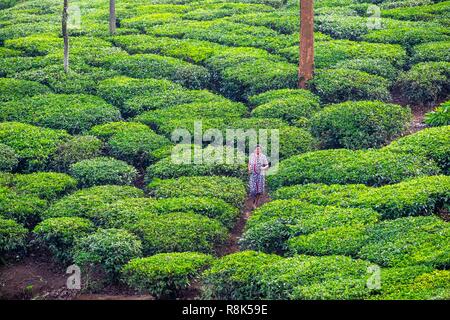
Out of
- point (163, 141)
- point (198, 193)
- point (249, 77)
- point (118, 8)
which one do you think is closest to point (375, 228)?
point (198, 193)

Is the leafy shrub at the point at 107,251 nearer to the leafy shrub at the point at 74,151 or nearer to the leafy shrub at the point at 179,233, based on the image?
the leafy shrub at the point at 179,233

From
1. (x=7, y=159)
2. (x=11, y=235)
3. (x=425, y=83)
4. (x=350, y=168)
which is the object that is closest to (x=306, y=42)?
(x=425, y=83)

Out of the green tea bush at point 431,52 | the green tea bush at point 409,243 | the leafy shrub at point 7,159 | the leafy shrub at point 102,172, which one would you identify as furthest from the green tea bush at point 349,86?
the leafy shrub at point 7,159

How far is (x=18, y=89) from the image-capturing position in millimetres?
24781

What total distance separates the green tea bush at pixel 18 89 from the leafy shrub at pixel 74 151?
4286mm

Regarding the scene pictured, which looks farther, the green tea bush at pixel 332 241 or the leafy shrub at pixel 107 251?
the leafy shrub at pixel 107 251

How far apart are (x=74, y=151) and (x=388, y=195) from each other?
29.1 ft

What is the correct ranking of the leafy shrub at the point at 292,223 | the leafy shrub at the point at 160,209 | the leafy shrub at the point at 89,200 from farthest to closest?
the leafy shrub at the point at 89,200 → the leafy shrub at the point at 160,209 → the leafy shrub at the point at 292,223

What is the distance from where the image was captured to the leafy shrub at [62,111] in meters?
22.4

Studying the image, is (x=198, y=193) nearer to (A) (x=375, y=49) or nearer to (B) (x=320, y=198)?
(B) (x=320, y=198)

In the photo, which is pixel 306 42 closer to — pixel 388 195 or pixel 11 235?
pixel 388 195

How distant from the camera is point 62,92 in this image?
2491 cm

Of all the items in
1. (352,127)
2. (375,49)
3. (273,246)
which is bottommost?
(273,246)

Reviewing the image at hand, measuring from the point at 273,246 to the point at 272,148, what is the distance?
4779 millimetres
